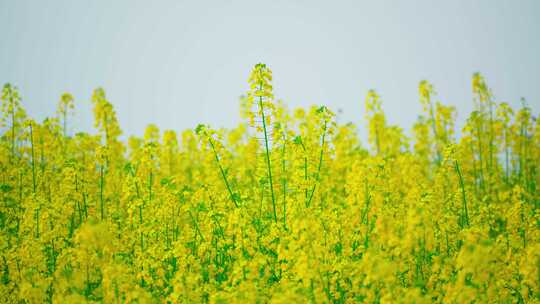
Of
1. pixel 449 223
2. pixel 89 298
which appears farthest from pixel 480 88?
pixel 89 298

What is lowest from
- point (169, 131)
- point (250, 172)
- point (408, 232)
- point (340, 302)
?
point (340, 302)

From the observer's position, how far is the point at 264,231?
18.1ft

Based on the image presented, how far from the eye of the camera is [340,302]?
15.1ft

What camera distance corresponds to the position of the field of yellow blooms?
3.80 meters

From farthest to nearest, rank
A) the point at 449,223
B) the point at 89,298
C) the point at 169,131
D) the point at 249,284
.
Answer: the point at 169,131 → the point at 449,223 → the point at 89,298 → the point at 249,284

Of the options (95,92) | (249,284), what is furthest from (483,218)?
(95,92)

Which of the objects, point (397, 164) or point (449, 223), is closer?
point (449, 223)

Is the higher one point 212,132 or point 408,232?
point 212,132

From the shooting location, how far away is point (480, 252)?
3281 mm

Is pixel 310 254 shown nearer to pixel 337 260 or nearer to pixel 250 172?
pixel 337 260

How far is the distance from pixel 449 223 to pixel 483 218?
2.81 feet

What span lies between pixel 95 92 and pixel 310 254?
7861 mm

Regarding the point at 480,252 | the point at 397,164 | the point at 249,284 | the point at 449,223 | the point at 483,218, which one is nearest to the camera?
the point at 480,252

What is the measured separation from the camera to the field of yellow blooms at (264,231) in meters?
3.80
